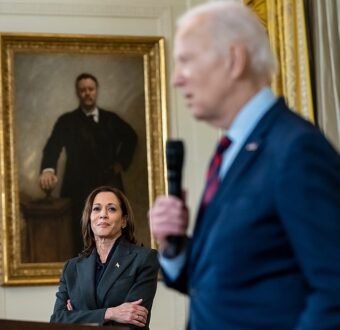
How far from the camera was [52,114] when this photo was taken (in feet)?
31.9

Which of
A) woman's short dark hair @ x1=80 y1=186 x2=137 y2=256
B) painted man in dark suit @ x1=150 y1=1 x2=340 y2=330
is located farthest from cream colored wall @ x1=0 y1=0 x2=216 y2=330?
painted man in dark suit @ x1=150 y1=1 x2=340 y2=330

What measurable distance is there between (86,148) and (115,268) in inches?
137

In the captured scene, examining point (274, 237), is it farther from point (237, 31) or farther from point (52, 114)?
point (52, 114)

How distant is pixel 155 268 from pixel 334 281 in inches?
174

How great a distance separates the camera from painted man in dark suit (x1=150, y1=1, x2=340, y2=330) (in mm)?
2109

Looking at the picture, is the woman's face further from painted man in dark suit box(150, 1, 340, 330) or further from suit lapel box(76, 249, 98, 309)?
painted man in dark suit box(150, 1, 340, 330)

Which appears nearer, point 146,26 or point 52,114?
point 52,114

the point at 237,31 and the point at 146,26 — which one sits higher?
the point at 146,26

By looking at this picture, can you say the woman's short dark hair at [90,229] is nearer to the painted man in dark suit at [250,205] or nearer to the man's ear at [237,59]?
the painted man in dark suit at [250,205]

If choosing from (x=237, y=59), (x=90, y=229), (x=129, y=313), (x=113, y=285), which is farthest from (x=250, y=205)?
(x=90, y=229)


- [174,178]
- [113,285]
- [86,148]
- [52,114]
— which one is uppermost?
[52,114]

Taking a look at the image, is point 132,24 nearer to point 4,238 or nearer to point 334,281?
point 4,238

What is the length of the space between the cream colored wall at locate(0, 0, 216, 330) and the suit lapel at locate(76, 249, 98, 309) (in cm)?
324

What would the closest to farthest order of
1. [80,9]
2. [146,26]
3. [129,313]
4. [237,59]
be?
[237,59] < [129,313] < [80,9] < [146,26]
